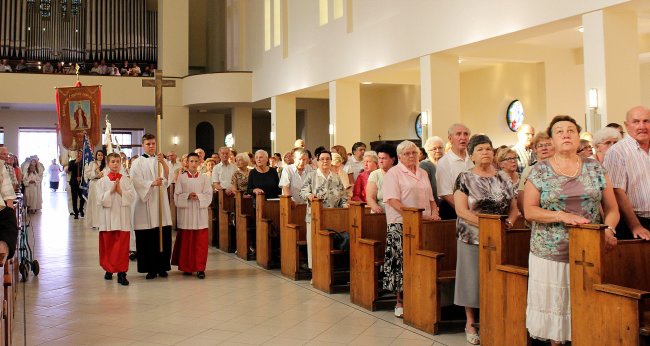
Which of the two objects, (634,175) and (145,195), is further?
(145,195)

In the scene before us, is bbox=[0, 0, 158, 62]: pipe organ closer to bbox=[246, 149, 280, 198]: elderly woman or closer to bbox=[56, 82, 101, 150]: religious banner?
bbox=[56, 82, 101, 150]: religious banner

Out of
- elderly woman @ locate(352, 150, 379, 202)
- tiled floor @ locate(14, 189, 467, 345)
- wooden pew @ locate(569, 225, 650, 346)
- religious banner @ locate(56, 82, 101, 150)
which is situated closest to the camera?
wooden pew @ locate(569, 225, 650, 346)

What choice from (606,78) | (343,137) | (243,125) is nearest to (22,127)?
(243,125)

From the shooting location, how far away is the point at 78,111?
15.1 meters

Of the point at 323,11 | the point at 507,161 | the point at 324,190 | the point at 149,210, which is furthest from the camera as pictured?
the point at 323,11

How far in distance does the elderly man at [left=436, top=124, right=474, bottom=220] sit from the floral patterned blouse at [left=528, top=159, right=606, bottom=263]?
188cm

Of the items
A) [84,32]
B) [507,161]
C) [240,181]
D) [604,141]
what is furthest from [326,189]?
[84,32]

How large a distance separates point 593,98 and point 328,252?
15.7ft

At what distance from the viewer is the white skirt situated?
4340 mm

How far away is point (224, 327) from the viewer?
252 inches

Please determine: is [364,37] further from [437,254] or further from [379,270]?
[437,254]

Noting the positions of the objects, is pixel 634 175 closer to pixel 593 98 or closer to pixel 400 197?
pixel 400 197

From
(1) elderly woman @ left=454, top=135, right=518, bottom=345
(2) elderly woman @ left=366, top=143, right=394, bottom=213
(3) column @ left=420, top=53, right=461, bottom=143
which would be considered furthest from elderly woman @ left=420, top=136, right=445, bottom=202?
(3) column @ left=420, top=53, right=461, bottom=143

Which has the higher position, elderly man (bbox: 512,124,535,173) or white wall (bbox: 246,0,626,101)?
white wall (bbox: 246,0,626,101)
